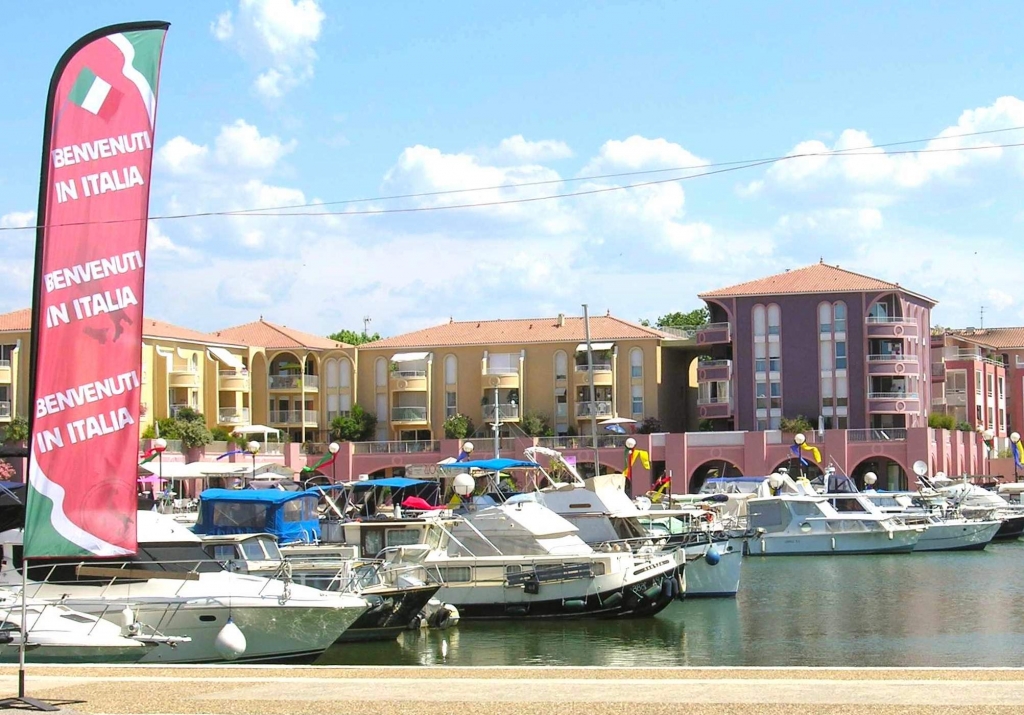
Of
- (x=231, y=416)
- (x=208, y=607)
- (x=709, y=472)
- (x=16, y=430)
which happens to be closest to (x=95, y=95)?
(x=208, y=607)

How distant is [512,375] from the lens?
93.2m

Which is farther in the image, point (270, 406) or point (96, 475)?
point (270, 406)

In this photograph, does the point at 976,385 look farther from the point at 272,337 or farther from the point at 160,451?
the point at 160,451

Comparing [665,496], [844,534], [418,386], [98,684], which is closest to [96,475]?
[98,684]

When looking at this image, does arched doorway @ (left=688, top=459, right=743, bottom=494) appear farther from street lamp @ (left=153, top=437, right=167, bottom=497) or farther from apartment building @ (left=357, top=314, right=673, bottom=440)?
street lamp @ (left=153, top=437, right=167, bottom=497)

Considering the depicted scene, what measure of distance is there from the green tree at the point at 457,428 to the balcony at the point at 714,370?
1502 cm

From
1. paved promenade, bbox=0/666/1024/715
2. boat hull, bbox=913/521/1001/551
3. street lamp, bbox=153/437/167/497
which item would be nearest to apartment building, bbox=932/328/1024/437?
boat hull, bbox=913/521/1001/551

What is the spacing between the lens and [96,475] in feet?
55.4

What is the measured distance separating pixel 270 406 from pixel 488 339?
1526cm

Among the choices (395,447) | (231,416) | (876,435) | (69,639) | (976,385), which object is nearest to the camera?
(69,639)

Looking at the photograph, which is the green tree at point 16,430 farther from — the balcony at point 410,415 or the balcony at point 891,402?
the balcony at point 891,402

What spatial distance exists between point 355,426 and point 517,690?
78.9 meters

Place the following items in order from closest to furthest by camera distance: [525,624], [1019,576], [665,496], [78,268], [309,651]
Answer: [78,268] → [309,651] → [525,624] → [1019,576] → [665,496]

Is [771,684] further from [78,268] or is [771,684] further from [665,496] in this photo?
[665,496]
